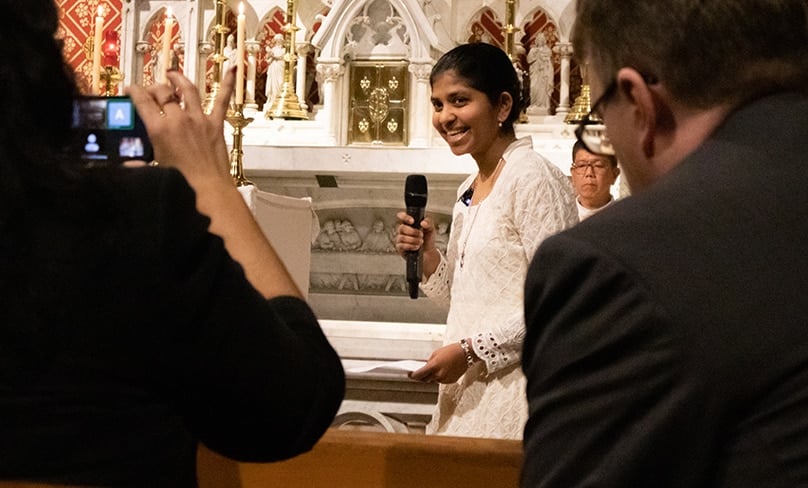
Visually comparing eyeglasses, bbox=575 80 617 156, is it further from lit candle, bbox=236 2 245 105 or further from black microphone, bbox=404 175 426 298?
lit candle, bbox=236 2 245 105

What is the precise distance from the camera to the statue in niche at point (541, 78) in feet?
17.1

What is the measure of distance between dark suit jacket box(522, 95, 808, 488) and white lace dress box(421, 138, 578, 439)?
61.7 inches

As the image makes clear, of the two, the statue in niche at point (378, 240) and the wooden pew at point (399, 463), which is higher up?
the wooden pew at point (399, 463)

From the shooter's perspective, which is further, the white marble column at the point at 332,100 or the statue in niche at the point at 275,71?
the statue in niche at the point at 275,71

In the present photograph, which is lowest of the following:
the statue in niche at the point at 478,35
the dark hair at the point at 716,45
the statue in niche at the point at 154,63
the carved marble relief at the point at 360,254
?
the carved marble relief at the point at 360,254

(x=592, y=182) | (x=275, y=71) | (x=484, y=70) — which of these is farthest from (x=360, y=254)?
(x=484, y=70)

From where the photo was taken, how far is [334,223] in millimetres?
5270

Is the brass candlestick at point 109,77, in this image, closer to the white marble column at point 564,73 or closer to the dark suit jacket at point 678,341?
the white marble column at point 564,73

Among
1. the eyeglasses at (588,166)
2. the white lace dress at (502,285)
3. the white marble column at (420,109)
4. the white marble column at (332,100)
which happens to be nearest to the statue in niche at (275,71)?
the white marble column at (332,100)

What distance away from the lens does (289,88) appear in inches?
203

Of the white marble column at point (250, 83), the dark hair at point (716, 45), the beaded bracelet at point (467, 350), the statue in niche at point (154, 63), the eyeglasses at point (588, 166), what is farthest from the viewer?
the statue in niche at point (154, 63)

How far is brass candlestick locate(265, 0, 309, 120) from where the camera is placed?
505 cm

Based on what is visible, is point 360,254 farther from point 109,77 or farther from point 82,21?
point 82,21

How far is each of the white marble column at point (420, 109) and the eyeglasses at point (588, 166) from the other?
113 centimetres
